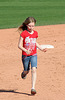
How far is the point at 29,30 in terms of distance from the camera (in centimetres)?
819

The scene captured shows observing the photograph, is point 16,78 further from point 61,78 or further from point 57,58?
point 57,58

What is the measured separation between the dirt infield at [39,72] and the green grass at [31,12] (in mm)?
4848

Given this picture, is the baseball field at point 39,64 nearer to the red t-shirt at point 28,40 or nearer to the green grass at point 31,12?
the green grass at point 31,12

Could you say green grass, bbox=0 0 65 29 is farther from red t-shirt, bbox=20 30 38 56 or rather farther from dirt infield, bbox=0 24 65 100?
red t-shirt, bbox=20 30 38 56

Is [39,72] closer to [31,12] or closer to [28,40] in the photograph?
[28,40]

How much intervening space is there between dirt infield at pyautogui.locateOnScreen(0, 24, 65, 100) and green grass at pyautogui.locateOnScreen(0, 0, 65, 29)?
4.85 metres

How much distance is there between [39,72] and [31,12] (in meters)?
16.1

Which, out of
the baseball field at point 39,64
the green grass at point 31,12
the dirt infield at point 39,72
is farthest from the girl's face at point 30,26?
the green grass at point 31,12

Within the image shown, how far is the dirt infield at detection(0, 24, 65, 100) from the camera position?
27.5 feet

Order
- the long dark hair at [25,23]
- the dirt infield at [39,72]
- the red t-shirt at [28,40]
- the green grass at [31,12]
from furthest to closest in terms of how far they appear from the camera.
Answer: the green grass at [31,12] → the dirt infield at [39,72] → the red t-shirt at [28,40] → the long dark hair at [25,23]

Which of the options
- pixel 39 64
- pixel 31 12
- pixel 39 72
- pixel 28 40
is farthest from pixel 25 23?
pixel 31 12

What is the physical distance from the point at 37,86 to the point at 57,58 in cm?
323

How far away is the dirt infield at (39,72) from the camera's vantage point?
27.5 ft

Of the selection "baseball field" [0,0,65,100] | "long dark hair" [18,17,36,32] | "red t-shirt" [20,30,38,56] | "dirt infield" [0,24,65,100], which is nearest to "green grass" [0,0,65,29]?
"baseball field" [0,0,65,100]
